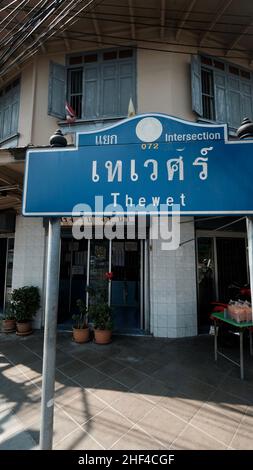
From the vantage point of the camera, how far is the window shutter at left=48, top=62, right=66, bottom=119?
5516 millimetres

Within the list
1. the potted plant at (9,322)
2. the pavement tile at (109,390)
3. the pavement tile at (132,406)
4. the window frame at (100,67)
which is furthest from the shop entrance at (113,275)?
the window frame at (100,67)

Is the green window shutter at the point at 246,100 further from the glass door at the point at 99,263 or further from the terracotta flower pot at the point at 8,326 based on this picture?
the terracotta flower pot at the point at 8,326

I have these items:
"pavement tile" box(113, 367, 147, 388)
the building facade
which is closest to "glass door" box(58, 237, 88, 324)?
the building facade

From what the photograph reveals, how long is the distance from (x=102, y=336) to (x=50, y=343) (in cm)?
352

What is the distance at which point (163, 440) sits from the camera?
7.52 feet

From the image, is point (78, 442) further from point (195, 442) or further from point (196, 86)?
point (196, 86)

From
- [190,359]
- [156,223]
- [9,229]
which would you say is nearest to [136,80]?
[156,223]

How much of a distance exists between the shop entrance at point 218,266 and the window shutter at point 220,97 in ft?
8.84

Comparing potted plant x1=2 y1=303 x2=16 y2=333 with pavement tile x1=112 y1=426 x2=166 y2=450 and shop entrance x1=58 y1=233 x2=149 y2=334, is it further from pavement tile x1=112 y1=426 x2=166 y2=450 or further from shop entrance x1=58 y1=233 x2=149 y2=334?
pavement tile x1=112 y1=426 x2=166 y2=450

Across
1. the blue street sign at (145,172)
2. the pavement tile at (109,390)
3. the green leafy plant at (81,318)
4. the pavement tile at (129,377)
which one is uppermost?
the blue street sign at (145,172)

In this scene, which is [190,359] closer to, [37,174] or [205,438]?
[205,438]

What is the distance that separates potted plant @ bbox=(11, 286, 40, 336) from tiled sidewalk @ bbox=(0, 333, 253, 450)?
25.7 inches

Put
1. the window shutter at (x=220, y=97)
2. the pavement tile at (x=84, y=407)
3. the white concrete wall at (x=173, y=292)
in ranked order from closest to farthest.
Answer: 1. the pavement tile at (x=84, y=407)
2. the white concrete wall at (x=173, y=292)
3. the window shutter at (x=220, y=97)

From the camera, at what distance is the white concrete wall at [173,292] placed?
5.06 m
